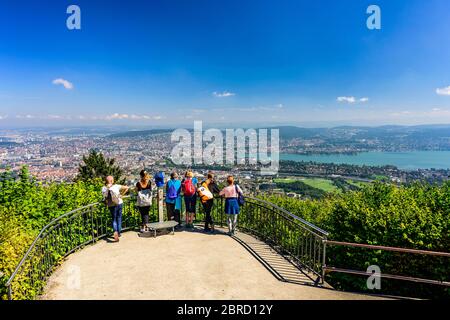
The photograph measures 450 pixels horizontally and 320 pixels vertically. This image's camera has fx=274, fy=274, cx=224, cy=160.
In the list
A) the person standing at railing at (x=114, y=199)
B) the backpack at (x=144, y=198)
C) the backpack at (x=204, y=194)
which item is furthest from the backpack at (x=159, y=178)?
the backpack at (x=204, y=194)

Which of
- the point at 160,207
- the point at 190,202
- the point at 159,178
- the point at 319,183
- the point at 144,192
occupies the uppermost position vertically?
the point at 159,178

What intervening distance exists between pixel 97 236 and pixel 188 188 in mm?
2788

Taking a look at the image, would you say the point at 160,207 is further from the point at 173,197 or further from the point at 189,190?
the point at 189,190

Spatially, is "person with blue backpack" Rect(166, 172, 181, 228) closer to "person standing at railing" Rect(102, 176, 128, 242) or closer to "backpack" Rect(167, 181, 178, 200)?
"backpack" Rect(167, 181, 178, 200)

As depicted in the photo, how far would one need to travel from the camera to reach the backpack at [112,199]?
7.08 meters

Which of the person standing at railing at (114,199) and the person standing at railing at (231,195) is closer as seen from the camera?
the person standing at railing at (114,199)

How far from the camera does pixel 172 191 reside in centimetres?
838

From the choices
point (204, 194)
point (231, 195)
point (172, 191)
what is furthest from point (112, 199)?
point (231, 195)

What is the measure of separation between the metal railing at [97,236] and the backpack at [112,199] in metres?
0.48

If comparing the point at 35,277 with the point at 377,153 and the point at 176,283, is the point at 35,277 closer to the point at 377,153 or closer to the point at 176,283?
the point at 176,283

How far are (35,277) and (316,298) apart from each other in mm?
4930

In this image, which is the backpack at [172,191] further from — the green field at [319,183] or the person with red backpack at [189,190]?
the green field at [319,183]

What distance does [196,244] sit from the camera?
23.7ft
